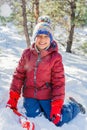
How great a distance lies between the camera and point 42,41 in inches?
172

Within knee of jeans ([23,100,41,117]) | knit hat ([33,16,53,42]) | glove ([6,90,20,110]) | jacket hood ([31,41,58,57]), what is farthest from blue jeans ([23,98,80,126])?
knit hat ([33,16,53,42])

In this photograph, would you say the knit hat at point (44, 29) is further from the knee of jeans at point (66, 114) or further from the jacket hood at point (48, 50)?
the knee of jeans at point (66, 114)

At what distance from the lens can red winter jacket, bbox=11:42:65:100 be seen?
4.38m

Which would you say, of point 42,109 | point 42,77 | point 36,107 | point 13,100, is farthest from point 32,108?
point 42,77

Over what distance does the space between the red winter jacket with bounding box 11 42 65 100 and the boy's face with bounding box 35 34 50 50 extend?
0.08 m

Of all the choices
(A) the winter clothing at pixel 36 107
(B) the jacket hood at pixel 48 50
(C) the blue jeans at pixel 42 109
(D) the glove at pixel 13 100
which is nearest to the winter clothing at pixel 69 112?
(C) the blue jeans at pixel 42 109

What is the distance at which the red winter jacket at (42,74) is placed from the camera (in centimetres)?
438

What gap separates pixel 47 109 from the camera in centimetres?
434

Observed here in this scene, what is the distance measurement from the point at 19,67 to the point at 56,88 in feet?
2.23

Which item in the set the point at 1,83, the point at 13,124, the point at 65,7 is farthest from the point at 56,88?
the point at 65,7

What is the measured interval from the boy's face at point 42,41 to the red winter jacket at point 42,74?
0.25ft

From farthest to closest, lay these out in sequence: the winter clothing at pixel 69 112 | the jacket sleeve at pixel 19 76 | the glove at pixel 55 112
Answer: the jacket sleeve at pixel 19 76
the winter clothing at pixel 69 112
the glove at pixel 55 112

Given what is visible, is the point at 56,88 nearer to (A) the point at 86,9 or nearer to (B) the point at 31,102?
(B) the point at 31,102

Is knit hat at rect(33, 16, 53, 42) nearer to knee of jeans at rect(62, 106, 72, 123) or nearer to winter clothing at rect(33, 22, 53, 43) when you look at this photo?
winter clothing at rect(33, 22, 53, 43)
